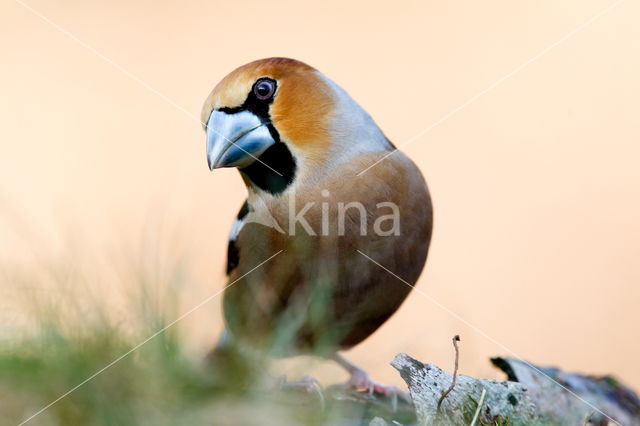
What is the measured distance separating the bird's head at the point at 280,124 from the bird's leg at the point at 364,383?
2.55ft

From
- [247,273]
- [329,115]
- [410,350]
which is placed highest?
[329,115]

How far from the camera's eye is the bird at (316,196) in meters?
2.20

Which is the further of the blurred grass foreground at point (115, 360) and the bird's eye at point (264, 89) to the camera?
the bird's eye at point (264, 89)

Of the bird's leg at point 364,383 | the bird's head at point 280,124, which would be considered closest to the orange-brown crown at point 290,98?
the bird's head at point 280,124

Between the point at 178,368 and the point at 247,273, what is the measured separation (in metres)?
1.37

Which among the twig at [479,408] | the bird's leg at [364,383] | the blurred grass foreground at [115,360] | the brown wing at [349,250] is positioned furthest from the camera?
the brown wing at [349,250]

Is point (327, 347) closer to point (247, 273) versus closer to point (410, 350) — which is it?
point (410, 350)

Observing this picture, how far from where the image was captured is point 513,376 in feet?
5.24

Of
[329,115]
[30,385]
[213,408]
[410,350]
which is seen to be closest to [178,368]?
[213,408]

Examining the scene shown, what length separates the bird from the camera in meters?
2.20

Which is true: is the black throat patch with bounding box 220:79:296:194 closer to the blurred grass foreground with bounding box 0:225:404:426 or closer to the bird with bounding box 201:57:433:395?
the bird with bounding box 201:57:433:395

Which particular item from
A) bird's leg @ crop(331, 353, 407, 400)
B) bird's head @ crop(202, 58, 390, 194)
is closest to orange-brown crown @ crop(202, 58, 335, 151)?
bird's head @ crop(202, 58, 390, 194)

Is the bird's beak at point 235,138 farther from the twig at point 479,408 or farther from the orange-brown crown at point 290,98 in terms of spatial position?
the twig at point 479,408

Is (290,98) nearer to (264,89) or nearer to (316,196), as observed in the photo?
(264,89)
